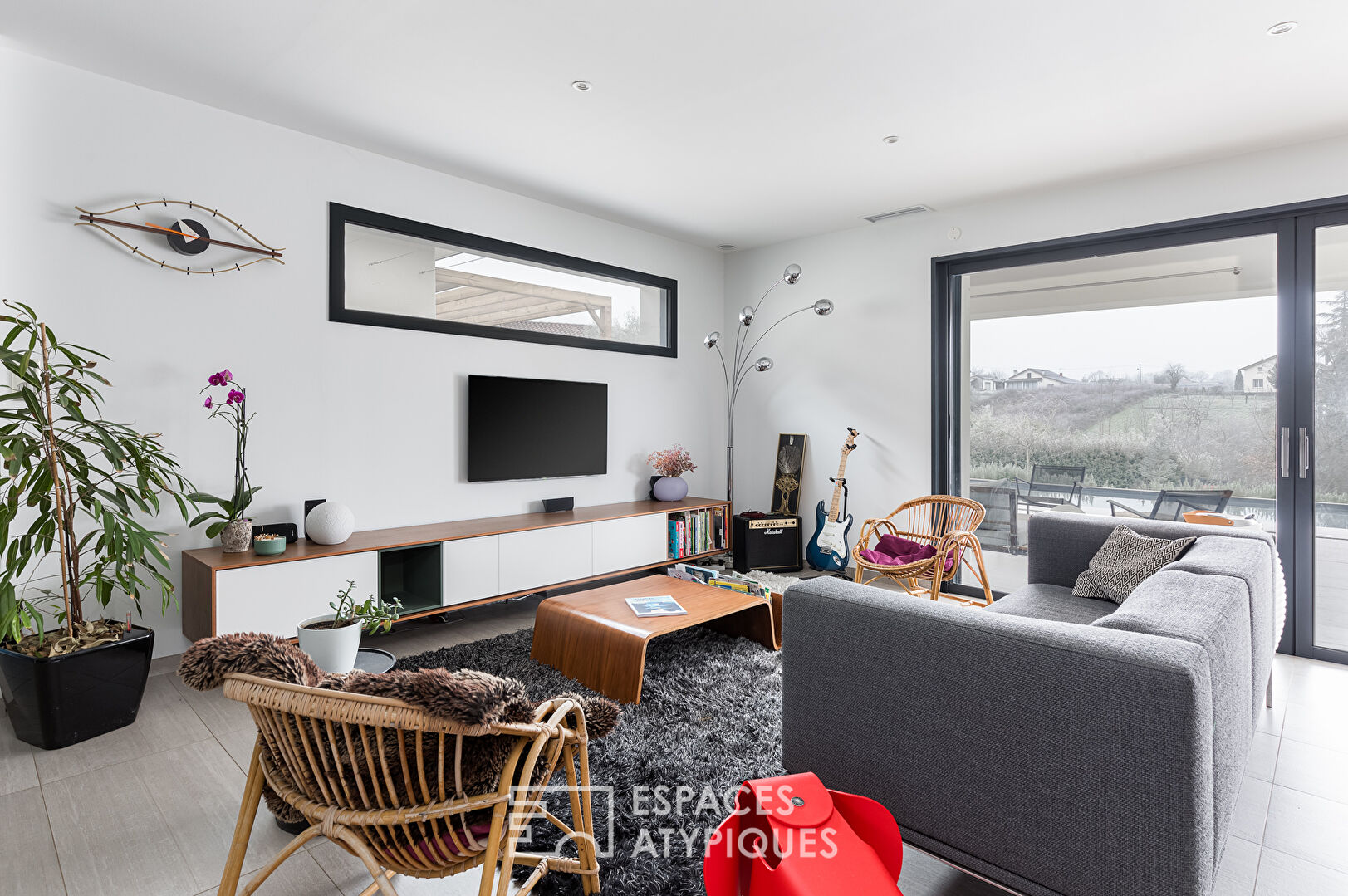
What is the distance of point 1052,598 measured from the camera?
2.87m

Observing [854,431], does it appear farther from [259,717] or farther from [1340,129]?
[259,717]

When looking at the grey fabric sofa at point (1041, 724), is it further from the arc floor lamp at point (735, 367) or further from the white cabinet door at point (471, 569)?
the arc floor lamp at point (735, 367)

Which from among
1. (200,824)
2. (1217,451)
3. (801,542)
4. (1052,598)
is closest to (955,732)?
(1052,598)

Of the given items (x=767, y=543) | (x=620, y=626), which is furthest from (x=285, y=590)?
(x=767, y=543)

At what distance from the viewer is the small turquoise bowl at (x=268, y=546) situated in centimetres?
307

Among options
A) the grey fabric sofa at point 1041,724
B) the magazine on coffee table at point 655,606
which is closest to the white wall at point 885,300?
the magazine on coffee table at point 655,606

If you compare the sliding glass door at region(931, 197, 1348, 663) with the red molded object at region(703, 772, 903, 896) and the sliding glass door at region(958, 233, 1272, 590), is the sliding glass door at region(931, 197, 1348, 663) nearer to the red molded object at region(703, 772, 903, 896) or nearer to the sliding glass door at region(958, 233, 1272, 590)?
the sliding glass door at region(958, 233, 1272, 590)

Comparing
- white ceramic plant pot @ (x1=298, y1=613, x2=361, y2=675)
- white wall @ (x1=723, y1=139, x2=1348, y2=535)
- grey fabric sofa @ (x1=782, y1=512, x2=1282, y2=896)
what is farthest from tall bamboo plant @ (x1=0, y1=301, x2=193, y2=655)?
white wall @ (x1=723, y1=139, x2=1348, y2=535)

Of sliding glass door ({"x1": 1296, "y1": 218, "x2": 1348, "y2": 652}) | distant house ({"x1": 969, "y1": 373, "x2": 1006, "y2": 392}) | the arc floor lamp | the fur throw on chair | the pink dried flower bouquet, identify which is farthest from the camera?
the arc floor lamp

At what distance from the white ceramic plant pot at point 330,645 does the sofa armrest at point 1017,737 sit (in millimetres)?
1481

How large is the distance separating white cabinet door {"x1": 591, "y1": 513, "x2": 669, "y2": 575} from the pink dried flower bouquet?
0.51 meters

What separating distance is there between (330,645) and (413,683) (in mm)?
1286

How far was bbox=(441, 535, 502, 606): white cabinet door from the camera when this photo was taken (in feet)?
11.8

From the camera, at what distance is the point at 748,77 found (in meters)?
2.89
